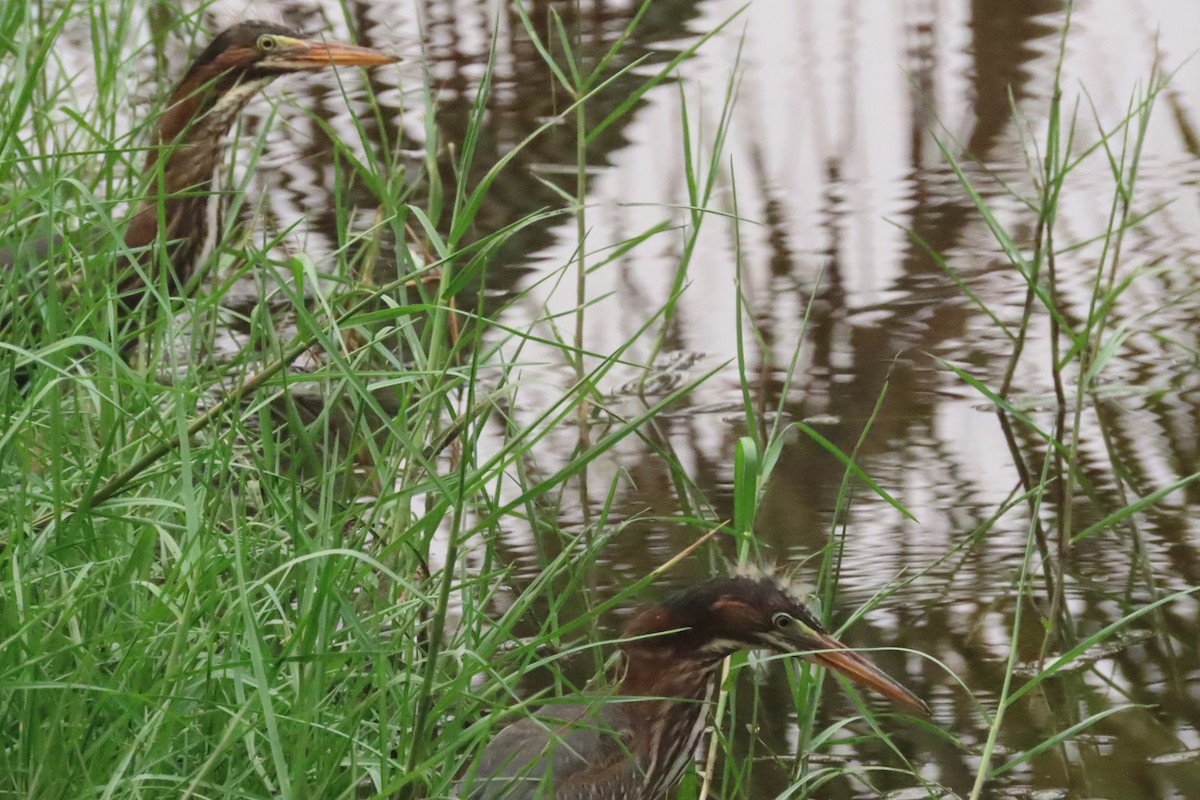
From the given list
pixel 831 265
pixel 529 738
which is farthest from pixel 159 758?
pixel 831 265

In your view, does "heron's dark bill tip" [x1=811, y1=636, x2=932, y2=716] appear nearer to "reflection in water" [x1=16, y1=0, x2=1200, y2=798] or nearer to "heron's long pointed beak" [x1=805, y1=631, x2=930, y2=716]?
"heron's long pointed beak" [x1=805, y1=631, x2=930, y2=716]

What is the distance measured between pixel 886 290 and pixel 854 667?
246 cm

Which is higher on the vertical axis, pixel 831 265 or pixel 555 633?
pixel 555 633

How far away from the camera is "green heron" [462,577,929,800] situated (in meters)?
2.96

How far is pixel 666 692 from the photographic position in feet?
10.5

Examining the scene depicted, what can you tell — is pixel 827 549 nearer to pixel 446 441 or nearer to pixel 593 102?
pixel 446 441

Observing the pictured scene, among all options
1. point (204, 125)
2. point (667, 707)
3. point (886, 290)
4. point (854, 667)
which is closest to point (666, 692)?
point (667, 707)

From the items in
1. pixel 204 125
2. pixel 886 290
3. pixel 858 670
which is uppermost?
pixel 204 125

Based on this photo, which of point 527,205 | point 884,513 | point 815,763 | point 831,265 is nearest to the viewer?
point 815,763

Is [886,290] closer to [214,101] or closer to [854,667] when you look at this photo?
[214,101]

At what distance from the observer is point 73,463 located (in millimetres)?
3045

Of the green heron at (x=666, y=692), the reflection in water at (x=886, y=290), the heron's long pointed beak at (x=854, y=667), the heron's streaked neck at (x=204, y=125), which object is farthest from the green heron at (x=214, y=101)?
the heron's long pointed beak at (x=854, y=667)

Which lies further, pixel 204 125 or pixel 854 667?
pixel 204 125

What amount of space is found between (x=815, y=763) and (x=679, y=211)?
258 centimetres
